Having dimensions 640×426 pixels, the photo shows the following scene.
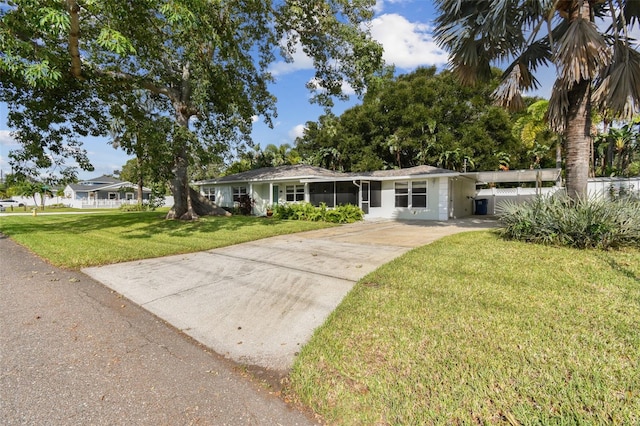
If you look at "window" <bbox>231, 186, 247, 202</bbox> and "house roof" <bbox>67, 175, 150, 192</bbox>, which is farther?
"house roof" <bbox>67, 175, 150, 192</bbox>

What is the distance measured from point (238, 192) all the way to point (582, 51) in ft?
66.6

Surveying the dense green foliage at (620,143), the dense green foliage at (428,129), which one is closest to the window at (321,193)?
the dense green foliage at (428,129)

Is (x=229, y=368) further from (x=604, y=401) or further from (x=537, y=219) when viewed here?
(x=537, y=219)

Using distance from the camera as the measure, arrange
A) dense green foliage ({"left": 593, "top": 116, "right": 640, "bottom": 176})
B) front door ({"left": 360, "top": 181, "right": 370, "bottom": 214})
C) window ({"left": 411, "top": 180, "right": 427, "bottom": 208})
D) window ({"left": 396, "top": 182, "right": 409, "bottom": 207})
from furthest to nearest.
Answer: dense green foliage ({"left": 593, "top": 116, "right": 640, "bottom": 176}), front door ({"left": 360, "top": 181, "right": 370, "bottom": 214}), window ({"left": 396, "top": 182, "right": 409, "bottom": 207}), window ({"left": 411, "top": 180, "right": 427, "bottom": 208})

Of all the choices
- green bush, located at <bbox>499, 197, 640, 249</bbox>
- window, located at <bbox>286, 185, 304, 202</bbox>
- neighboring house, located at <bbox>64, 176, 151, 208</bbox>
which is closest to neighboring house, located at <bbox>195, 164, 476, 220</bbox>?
window, located at <bbox>286, 185, 304, 202</bbox>

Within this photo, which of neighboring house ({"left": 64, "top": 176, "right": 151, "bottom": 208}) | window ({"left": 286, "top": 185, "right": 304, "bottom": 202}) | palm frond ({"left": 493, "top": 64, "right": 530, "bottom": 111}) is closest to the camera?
palm frond ({"left": 493, "top": 64, "right": 530, "bottom": 111})

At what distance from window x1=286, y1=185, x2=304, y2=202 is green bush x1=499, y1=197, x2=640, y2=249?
13.3 metres

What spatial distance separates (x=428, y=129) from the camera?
80.6ft

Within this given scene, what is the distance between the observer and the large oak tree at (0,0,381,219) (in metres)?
6.61

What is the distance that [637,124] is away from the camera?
62.9ft

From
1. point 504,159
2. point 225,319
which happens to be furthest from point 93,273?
point 504,159

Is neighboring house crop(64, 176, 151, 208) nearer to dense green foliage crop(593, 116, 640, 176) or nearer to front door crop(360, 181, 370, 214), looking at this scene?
front door crop(360, 181, 370, 214)

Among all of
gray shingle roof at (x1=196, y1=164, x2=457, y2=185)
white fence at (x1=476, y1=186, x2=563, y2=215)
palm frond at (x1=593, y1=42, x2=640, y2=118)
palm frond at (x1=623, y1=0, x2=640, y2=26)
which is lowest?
white fence at (x1=476, y1=186, x2=563, y2=215)

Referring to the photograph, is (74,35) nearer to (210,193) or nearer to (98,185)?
(210,193)
